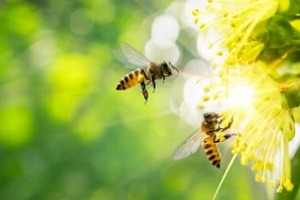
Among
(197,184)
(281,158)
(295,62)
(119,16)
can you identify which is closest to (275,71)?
(295,62)

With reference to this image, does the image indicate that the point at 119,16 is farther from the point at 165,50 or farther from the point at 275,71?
the point at 275,71

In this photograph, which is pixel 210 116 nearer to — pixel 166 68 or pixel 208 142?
pixel 208 142

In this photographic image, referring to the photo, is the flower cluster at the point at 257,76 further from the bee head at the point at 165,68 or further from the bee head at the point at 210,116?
the bee head at the point at 165,68

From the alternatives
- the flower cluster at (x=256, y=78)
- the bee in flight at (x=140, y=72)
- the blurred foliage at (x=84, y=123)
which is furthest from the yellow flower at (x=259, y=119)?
the blurred foliage at (x=84, y=123)

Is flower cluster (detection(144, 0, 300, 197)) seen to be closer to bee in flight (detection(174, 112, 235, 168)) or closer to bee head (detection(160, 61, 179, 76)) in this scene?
bee in flight (detection(174, 112, 235, 168))

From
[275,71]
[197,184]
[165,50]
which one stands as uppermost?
[275,71]

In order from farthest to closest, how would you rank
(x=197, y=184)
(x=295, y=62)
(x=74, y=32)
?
(x=74, y=32) < (x=197, y=184) < (x=295, y=62)

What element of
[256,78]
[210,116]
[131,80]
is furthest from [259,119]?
[131,80]

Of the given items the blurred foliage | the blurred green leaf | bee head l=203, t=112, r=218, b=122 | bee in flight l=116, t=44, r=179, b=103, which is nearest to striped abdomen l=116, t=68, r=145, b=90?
bee in flight l=116, t=44, r=179, b=103
